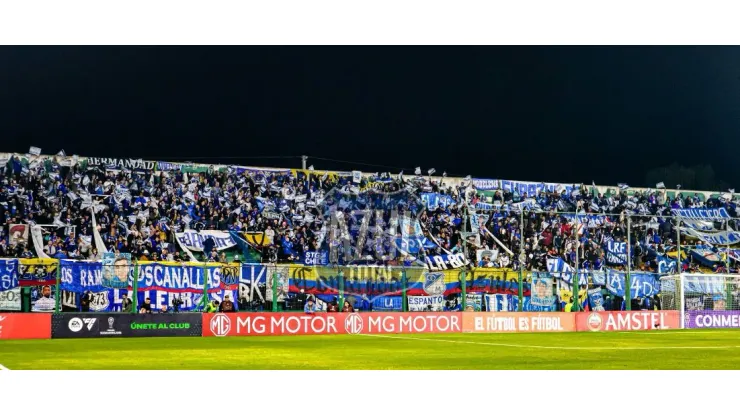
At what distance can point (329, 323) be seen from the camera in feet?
105

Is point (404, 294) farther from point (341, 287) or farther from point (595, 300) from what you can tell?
point (595, 300)

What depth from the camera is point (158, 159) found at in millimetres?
45344

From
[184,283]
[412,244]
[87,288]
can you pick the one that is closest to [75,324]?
[87,288]

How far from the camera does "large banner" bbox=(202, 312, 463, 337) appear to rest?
101ft

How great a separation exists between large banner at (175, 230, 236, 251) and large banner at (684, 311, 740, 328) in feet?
64.3

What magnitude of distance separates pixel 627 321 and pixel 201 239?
18229 millimetres

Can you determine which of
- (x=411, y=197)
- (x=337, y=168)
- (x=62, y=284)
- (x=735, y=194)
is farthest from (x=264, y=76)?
(x=735, y=194)

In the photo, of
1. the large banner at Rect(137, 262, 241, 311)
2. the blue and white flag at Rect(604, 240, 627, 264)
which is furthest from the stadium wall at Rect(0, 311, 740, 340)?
the blue and white flag at Rect(604, 240, 627, 264)

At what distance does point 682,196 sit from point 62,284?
3576 cm

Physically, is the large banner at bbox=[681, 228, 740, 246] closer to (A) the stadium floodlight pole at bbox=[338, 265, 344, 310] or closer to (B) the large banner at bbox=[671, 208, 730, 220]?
(B) the large banner at bbox=[671, 208, 730, 220]

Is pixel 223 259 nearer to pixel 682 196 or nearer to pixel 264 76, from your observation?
pixel 264 76

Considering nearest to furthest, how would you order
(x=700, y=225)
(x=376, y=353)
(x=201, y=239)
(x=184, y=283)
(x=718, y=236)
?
(x=376, y=353) → (x=184, y=283) → (x=201, y=239) → (x=718, y=236) → (x=700, y=225)

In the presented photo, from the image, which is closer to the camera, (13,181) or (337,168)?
(13,181)

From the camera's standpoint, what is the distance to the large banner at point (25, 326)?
2789cm
